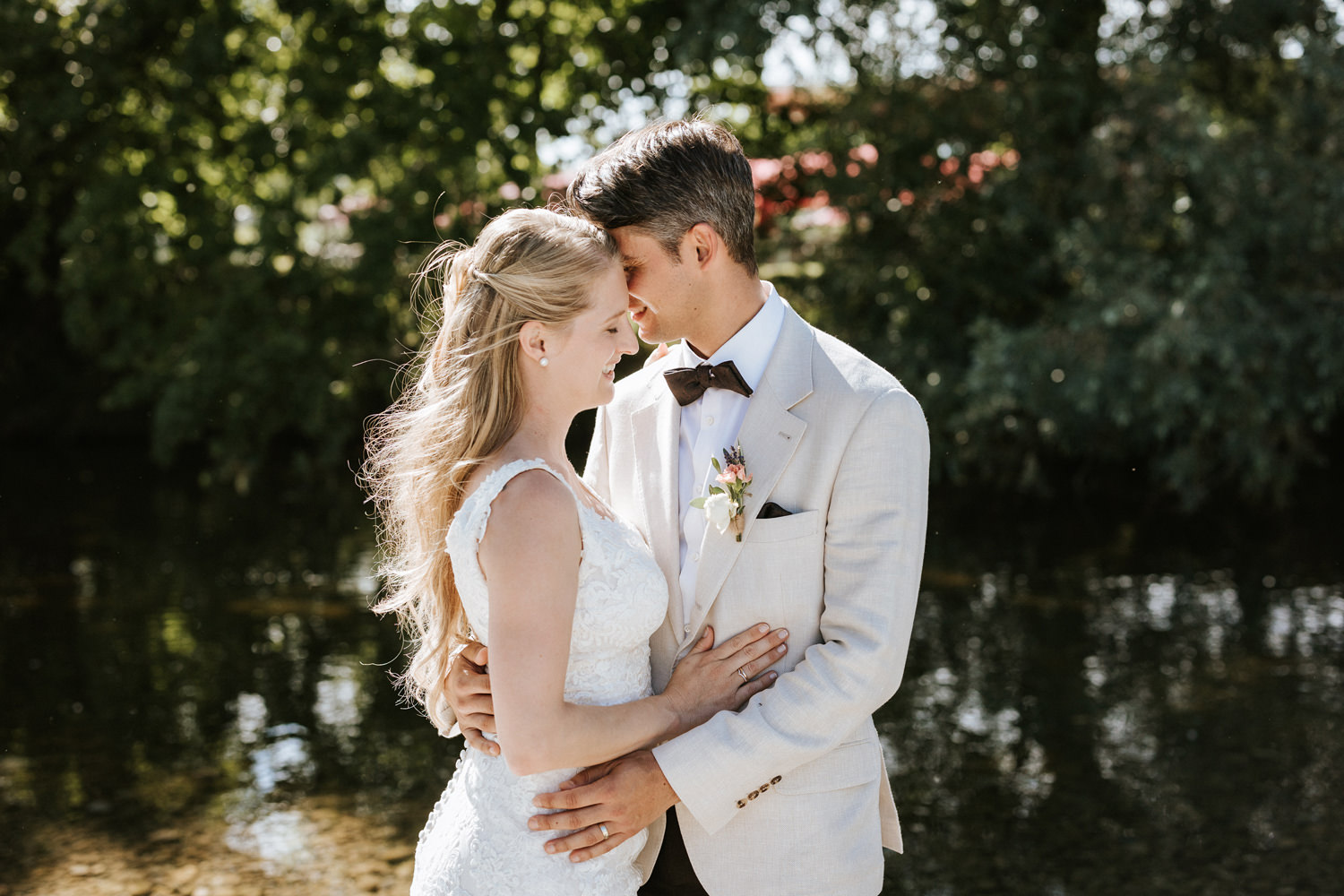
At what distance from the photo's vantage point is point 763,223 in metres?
11.2

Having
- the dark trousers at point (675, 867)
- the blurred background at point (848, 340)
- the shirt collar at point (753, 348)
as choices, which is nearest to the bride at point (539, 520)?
the dark trousers at point (675, 867)

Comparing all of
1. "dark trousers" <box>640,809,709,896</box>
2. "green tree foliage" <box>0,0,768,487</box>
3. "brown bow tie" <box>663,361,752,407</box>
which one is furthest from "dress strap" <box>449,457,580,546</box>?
"green tree foliage" <box>0,0,768,487</box>

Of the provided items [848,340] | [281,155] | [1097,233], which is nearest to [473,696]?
[1097,233]

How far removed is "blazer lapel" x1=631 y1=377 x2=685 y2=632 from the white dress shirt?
22mm

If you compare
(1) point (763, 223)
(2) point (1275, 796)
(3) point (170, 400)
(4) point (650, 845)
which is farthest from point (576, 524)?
(3) point (170, 400)

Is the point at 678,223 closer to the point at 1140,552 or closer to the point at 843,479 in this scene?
the point at 843,479

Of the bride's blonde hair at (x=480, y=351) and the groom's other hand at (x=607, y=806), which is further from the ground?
the bride's blonde hair at (x=480, y=351)

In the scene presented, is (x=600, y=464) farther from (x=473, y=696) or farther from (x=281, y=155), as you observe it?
(x=281, y=155)

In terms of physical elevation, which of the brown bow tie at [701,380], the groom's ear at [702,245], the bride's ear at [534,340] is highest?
the groom's ear at [702,245]

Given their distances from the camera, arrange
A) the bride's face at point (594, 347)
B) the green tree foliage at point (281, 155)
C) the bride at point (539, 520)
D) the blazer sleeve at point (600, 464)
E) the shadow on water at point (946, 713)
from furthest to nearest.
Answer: the green tree foliage at point (281, 155), the shadow on water at point (946, 713), the blazer sleeve at point (600, 464), the bride's face at point (594, 347), the bride at point (539, 520)

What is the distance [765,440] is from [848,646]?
0.43 metres

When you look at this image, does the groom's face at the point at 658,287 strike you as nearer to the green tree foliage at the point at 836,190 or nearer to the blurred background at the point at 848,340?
the blurred background at the point at 848,340

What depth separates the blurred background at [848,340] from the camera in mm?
5227

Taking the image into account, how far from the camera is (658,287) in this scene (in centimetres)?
241
